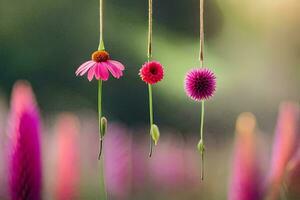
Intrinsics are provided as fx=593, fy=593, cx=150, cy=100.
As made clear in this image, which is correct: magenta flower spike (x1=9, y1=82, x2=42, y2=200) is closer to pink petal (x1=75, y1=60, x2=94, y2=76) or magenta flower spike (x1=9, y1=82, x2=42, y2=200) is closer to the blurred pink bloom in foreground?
pink petal (x1=75, y1=60, x2=94, y2=76)

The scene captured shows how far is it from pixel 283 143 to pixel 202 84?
0.25 meters

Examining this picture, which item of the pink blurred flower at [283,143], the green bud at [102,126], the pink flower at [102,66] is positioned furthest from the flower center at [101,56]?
the pink blurred flower at [283,143]

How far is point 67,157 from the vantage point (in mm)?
1279

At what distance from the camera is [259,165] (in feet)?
4.05

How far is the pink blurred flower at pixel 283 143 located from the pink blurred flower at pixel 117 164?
310 mm

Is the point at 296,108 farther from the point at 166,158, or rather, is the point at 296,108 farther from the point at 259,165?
the point at 166,158

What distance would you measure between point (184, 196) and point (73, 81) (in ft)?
1.16

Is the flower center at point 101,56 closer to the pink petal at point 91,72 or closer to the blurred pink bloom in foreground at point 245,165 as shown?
the pink petal at point 91,72

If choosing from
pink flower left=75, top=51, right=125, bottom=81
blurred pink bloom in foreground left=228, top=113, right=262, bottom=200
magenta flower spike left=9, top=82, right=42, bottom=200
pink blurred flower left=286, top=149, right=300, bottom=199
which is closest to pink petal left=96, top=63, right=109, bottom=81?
pink flower left=75, top=51, right=125, bottom=81

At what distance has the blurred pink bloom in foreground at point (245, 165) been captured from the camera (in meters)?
1.21

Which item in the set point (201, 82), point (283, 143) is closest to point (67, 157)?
point (201, 82)

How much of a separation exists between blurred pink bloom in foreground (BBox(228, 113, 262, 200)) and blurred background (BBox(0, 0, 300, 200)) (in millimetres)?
17

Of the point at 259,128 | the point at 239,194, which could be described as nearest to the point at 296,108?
the point at 259,128

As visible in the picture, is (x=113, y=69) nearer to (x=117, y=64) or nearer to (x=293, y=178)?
(x=117, y=64)
